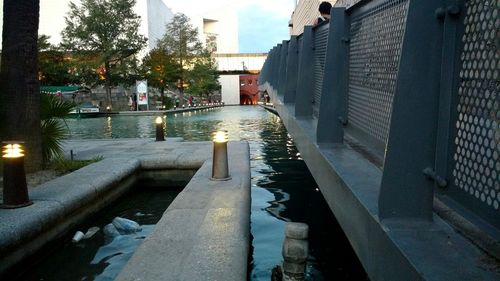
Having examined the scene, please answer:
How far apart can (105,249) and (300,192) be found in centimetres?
377

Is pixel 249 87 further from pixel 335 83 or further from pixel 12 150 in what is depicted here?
pixel 335 83

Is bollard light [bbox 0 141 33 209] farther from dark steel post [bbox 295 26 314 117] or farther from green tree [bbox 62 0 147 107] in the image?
green tree [bbox 62 0 147 107]

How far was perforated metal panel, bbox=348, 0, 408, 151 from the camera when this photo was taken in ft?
11.3

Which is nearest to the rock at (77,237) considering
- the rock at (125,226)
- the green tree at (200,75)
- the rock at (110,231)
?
the rock at (110,231)

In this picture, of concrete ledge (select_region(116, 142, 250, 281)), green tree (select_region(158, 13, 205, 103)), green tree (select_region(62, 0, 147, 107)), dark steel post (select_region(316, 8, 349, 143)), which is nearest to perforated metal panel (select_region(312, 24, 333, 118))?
dark steel post (select_region(316, 8, 349, 143))

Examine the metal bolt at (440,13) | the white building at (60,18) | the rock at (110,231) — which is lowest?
the rock at (110,231)

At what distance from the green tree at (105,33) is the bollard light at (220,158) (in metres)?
38.6

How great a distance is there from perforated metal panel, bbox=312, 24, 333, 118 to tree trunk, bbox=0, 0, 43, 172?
4962 mm

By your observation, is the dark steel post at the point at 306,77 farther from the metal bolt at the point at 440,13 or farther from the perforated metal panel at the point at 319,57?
the metal bolt at the point at 440,13

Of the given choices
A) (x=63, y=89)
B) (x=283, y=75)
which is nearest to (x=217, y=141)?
(x=283, y=75)

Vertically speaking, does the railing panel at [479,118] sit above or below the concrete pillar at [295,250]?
above

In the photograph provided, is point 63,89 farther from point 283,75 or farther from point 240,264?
point 240,264

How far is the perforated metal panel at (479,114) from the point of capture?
199 cm

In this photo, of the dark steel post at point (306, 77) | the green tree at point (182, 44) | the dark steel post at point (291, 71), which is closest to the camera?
the dark steel post at point (306, 77)
